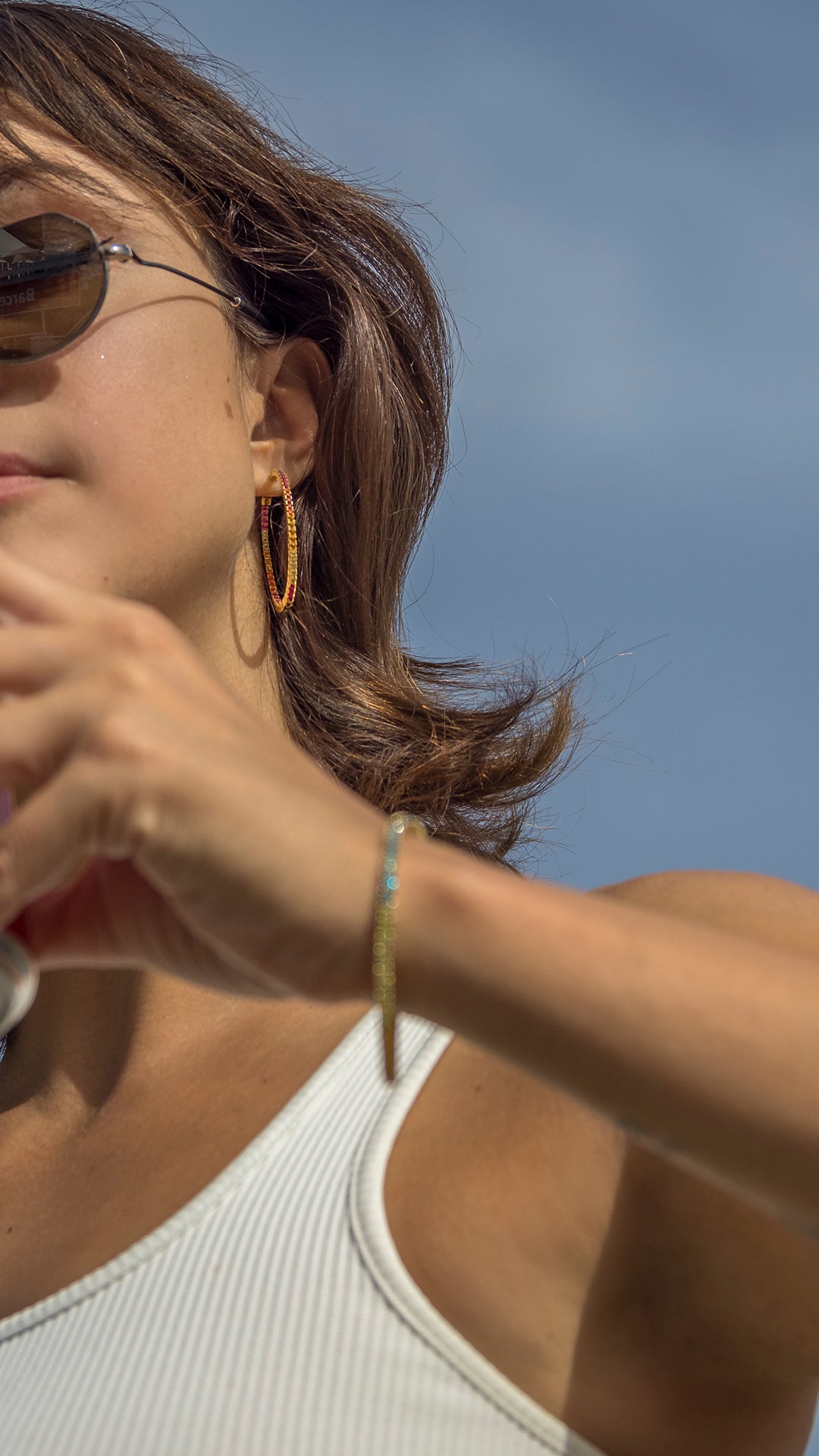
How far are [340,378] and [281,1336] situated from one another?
2051mm

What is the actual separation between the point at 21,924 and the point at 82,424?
1.19 metres

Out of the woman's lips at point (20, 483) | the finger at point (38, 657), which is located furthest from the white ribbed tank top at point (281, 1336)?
the woman's lips at point (20, 483)

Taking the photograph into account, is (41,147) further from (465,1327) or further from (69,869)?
(465,1327)

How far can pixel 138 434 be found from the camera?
7.97ft

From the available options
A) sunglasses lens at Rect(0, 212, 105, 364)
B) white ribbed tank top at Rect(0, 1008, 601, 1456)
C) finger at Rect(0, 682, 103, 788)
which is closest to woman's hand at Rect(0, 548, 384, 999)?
finger at Rect(0, 682, 103, 788)

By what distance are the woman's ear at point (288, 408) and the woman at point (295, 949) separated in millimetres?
12

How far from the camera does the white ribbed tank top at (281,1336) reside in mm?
1637

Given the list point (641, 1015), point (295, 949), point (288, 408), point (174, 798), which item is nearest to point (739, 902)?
point (641, 1015)

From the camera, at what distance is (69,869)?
1.24 metres

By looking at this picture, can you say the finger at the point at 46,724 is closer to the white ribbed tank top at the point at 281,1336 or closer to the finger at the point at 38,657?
the finger at the point at 38,657

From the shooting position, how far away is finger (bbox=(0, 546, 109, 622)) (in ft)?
4.12

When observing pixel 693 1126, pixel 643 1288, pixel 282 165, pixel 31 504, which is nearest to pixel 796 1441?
pixel 643 1288

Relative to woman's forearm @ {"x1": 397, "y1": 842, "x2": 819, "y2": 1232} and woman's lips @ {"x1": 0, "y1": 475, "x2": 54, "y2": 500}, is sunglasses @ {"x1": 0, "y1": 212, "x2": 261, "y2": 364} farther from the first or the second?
woman's forearm @ {"x1": 397, "y1": 842, "x2": 819, "y2": 1232}

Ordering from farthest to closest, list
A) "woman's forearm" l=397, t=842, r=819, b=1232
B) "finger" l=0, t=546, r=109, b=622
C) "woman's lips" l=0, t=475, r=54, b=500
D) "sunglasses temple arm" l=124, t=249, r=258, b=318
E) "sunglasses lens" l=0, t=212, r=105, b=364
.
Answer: "sunglasses temple arm" l=124, t=249, r=258, b=318 → "sunglasses lens" l=0, t=212, r=105, b=364 → "woman's lips" l=0, t=475, r=54, b=500 → "finger" l=0, t=546, r=109, b=622 → "woman's forearm" l=397, t=842, r=819, b=1232
